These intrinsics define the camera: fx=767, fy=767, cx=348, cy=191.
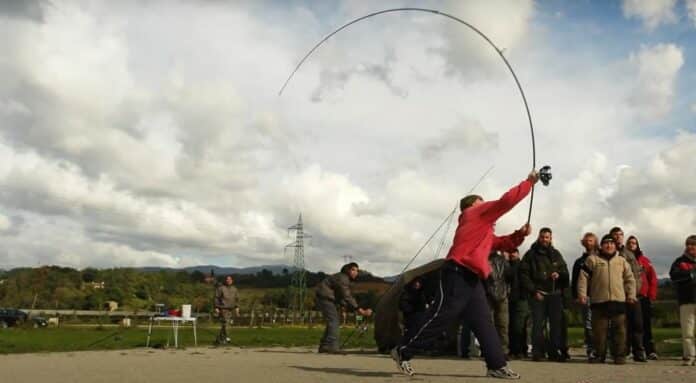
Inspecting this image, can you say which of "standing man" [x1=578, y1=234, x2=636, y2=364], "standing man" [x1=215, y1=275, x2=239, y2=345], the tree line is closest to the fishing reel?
"standing man" [x1=578, y1=234, x2=636, y2=364]

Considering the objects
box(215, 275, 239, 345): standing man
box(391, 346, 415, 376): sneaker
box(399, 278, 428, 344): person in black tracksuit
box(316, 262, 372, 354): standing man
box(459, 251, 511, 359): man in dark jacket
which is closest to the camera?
box(391, 346, 415, 376): sneaker

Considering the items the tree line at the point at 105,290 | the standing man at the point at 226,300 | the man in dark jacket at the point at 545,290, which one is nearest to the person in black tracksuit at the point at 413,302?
the man in dark jacket at the point at 545,290

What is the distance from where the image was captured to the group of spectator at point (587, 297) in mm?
10453

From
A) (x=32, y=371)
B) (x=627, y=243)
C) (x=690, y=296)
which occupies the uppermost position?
(x=627, y=243)

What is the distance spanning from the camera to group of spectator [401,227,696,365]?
10.5 metres

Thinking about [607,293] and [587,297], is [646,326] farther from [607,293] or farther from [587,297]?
[607,293]

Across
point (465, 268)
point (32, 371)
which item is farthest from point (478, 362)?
point (32, 371)

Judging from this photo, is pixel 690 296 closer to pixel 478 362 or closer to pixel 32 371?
pixel 478 362

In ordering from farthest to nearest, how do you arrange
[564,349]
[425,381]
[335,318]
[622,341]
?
1. [335,318]
2. [564,349]
3. [622,341]
4. [425,381]

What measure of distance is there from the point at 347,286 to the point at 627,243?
4.83 meters

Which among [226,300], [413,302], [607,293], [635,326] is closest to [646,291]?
[635,326]

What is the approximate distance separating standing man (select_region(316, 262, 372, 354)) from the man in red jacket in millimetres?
5441

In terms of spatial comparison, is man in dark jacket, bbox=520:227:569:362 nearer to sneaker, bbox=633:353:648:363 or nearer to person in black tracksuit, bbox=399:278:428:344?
sneaker, bbox=633:353:648:363

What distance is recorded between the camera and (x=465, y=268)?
25.8 feet
